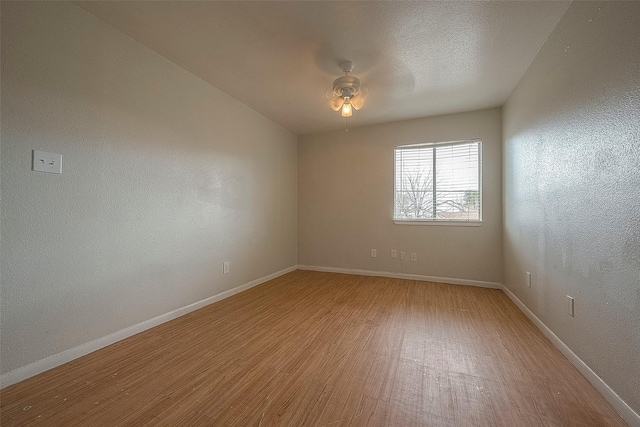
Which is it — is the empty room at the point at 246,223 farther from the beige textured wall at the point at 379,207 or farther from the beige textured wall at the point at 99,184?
the beige textured wall at the point at 379,207

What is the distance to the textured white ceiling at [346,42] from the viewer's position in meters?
1.72

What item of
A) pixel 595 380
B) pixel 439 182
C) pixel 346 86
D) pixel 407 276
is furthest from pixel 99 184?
pixel 439 182

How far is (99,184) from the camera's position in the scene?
1.85 metres

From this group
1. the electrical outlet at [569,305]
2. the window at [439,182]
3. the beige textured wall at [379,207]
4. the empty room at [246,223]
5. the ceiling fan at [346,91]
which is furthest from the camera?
the window at [439,182]

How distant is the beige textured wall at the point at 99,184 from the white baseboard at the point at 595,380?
3.10 metres

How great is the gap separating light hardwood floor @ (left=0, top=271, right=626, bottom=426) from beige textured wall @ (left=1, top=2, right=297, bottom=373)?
0.31 meters

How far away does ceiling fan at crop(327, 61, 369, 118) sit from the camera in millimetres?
2318

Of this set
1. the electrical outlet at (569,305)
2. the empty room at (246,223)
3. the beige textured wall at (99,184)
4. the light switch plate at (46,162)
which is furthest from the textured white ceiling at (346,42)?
the electrical outlet at (569,305)

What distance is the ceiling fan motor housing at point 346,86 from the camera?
232cm


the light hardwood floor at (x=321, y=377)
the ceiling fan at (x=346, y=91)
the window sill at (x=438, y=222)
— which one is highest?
the ceiling fan at (x=346, y=91)

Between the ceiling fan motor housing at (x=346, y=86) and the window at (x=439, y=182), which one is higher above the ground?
the ceiling fan motor housing at (x=346, y=86)

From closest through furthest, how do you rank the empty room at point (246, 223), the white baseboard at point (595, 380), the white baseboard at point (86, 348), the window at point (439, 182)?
1. the white baseboard at point (595, 380)
2. the empty room at point (246, 223)
3. the white baseboard at point (86, 348)
4. the window at point (439, 182)

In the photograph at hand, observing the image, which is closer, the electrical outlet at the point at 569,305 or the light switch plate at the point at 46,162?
the light switch plate at the point at 46,162

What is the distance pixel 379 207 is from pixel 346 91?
206 cm
